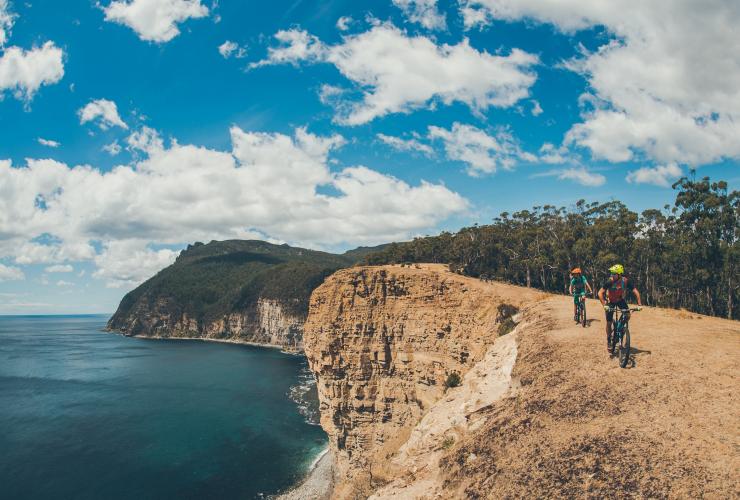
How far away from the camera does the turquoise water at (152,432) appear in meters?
43.4

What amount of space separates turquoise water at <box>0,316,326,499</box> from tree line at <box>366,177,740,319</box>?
3617cm

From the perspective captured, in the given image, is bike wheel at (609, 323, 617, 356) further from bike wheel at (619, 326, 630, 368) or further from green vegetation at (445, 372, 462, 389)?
green vegetation at (445, 372, 462, 389)

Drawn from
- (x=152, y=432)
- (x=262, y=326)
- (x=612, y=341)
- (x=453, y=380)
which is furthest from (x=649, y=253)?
(x=262, y=326)

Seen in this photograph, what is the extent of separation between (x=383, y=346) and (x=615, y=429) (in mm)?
33035

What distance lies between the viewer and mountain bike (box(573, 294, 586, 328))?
56.5 feet

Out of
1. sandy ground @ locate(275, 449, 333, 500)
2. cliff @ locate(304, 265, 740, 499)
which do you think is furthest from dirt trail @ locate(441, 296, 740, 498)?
sandy ground @ locate(275, 449, 333, 500)

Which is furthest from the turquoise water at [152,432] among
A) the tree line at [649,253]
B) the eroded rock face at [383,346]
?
the tree line at [649,253]

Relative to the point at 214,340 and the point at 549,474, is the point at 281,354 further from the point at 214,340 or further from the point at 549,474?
the point at 549,474

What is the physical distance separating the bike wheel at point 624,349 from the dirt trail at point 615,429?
316mm

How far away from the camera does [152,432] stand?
58.7 meters

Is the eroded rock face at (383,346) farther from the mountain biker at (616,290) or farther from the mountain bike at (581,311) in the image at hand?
the mountain biker at (616,290)

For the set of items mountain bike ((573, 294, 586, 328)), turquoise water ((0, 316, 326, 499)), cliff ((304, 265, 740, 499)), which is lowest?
turquoise water ((0, 316, 326, 499))

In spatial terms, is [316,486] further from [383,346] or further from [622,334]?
[622,334]

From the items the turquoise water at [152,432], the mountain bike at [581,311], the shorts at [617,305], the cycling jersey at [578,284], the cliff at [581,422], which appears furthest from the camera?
the turquoise water at [152,432]
